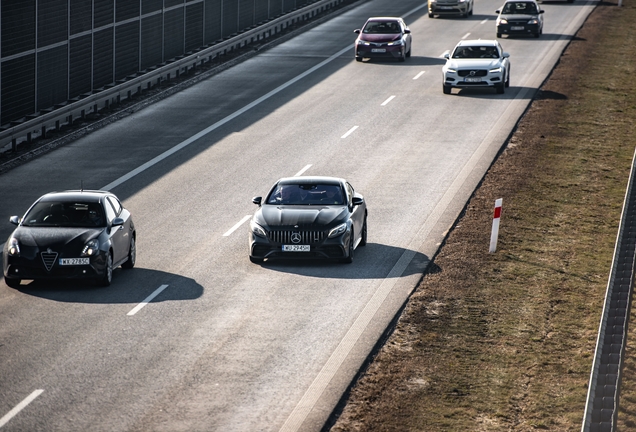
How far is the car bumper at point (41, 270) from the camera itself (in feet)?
55.0

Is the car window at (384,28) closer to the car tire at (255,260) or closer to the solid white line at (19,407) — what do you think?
the car tire at (255,260)

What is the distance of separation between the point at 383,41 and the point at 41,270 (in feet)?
93.1

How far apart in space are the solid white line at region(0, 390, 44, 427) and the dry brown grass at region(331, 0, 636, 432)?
3310mm

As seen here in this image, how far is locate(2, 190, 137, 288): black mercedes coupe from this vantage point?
1678 centimetres

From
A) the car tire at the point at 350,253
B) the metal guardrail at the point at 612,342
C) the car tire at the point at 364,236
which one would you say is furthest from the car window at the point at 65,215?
the metal guardrail at the point at 612,342

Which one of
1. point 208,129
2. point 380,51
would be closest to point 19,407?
point 208,129

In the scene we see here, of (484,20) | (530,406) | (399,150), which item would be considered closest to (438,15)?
(484,20)

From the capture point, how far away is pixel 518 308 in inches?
646

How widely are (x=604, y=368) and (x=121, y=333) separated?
605 centimetres

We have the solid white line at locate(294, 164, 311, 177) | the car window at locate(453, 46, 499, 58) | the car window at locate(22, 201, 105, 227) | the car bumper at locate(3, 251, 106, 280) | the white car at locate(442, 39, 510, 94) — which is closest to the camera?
the car bumper at locate(3, 251, 106, 280)

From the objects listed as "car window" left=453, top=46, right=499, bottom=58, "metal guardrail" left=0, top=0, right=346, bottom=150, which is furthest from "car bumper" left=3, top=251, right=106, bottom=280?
"car window" left=453, top=46, right=499, bottom=58

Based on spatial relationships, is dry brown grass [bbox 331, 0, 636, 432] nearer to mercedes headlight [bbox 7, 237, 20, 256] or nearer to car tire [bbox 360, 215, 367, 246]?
car tire [bbox 360, 215, 367, 246]

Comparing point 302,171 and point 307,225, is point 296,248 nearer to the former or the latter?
point 307,225

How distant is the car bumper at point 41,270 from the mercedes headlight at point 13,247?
7cm
